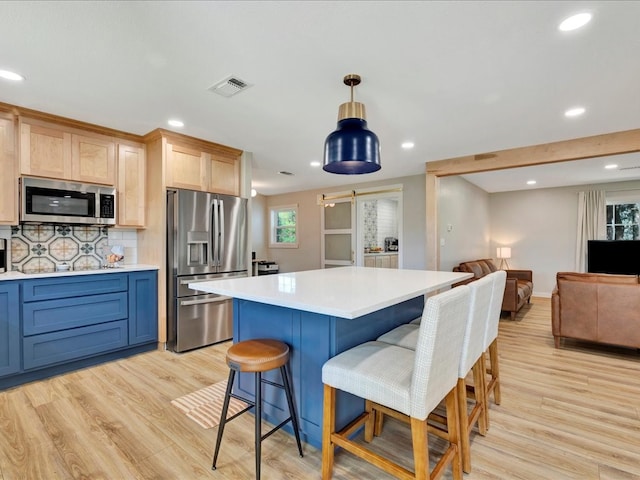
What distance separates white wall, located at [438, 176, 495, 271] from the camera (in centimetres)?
521

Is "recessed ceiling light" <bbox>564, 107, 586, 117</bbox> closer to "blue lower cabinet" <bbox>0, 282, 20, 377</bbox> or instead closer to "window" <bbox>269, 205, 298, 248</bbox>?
"blue lower cabinet" <bbox>0, 282, 20, 377</bbox>

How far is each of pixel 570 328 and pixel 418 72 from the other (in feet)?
10.7

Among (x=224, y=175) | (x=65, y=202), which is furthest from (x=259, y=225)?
(x=65, y=202)

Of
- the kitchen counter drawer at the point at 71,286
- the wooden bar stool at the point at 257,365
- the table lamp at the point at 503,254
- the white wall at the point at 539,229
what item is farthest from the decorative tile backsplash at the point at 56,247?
the white wall at the point at 539,229

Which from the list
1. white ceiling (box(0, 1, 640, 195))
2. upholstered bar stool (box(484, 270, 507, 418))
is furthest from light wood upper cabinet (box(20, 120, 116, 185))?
upholstered bar stool (box(484, 270, 507, 418))

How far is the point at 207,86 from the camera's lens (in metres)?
2.41

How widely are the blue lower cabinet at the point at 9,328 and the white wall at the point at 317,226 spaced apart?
4764 mm

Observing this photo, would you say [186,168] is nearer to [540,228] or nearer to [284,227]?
[284,227]

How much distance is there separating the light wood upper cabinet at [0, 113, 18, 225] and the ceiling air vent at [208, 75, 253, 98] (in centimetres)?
192

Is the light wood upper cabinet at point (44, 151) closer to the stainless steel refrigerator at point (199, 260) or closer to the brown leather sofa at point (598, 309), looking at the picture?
the stainless steel refrigerator at point (199, 260)

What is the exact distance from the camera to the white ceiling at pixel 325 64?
64.7 inches

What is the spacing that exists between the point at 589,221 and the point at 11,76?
8.64 metres

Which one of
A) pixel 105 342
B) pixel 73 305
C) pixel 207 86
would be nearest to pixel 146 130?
pixel 207 86

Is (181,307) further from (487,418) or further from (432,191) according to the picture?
(432,191)
